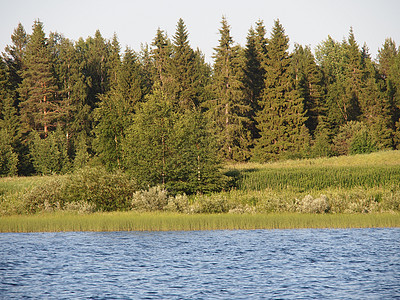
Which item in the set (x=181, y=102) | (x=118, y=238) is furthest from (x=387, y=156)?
(x=118, y=238)

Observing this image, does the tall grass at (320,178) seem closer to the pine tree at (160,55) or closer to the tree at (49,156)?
the tree at (49,156)

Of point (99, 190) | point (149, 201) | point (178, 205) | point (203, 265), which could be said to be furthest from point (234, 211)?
point (203, 265)

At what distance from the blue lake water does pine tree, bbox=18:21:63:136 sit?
49233 mm

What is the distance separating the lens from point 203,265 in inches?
816

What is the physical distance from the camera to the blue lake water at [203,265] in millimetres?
16734

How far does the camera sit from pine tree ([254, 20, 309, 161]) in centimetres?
7619

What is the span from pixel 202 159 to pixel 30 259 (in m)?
24.7

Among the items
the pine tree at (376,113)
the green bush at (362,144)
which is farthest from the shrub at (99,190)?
the pine tree at (376,113)

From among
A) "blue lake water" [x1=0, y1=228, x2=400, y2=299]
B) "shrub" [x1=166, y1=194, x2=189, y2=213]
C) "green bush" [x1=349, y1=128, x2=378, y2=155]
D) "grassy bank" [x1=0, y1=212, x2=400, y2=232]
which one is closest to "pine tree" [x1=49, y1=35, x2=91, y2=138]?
"green bush" [x1=349, y1=128, x2=378, y2=155]

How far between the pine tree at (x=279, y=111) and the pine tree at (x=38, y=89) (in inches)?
1236

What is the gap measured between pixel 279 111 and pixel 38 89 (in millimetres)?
37125

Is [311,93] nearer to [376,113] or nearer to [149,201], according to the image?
[376,113]

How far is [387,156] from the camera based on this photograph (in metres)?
65.1

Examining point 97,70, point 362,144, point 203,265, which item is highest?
point 97,70
